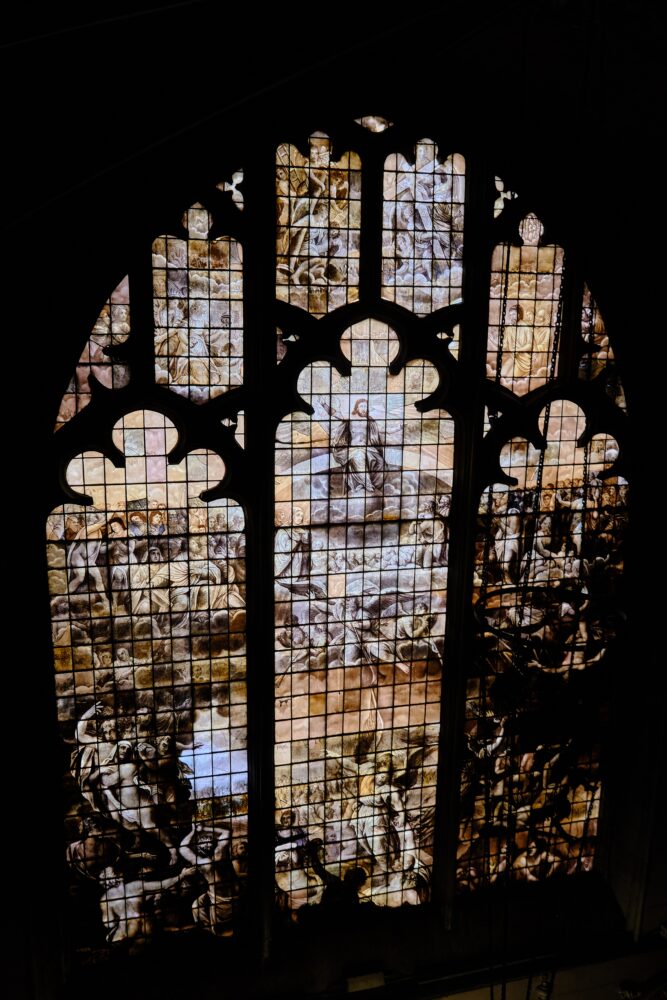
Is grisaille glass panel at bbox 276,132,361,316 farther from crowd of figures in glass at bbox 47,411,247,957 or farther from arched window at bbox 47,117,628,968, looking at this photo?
crowd of figures in glass at bbox 47,411,247,957

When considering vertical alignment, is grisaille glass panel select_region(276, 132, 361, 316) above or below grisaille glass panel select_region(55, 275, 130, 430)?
above

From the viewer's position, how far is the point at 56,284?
5.76 meters

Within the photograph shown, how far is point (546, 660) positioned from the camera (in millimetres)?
7277

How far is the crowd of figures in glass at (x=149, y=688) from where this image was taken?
630 cm

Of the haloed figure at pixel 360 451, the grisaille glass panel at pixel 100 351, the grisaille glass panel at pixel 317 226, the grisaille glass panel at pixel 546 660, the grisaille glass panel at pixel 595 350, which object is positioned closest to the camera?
the grisaille glass panel at pixel 100 351

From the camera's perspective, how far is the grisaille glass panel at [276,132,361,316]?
6211mm

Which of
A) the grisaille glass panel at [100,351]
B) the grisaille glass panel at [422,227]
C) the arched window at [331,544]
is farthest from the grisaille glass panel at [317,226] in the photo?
the grisaille glass panel at [100,351]

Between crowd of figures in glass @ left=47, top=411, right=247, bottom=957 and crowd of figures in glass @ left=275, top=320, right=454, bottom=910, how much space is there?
44 cm

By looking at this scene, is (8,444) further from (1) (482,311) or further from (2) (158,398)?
(1) (482,311)

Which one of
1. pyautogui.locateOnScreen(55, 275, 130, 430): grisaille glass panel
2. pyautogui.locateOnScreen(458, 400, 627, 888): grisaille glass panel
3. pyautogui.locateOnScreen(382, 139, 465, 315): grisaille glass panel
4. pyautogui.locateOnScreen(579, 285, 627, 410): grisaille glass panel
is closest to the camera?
pyautogui.locateOnScreen(55, 275, 130, 430): grisaille glass panel

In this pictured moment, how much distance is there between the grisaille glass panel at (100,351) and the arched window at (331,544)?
2cm

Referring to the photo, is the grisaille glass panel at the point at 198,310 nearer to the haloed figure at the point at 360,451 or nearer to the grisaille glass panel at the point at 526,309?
the haloed figure at the point at 360,451

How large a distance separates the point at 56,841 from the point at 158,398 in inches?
134

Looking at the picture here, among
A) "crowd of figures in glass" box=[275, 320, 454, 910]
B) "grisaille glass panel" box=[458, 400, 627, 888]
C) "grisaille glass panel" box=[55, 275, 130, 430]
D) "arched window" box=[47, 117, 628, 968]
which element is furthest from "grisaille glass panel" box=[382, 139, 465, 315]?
"grisaille glass panel" box=[55, 275, 130, 430]
